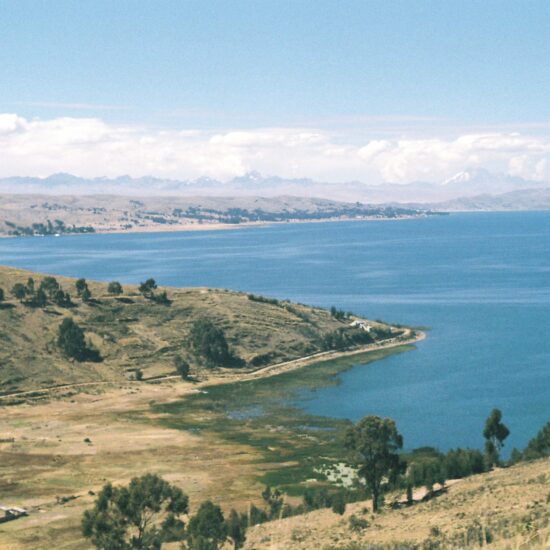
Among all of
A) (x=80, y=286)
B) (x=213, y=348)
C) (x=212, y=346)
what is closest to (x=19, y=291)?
(x=80, y=286)

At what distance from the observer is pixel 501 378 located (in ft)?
446

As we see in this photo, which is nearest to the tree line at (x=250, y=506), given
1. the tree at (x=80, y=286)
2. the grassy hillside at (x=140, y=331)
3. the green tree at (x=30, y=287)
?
the grassy hillside at (x=140, y=331)

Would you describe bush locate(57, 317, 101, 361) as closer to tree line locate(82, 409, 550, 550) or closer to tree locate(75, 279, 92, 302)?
tree locate(75, 279, 92, 302)

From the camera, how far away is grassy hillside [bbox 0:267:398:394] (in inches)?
5694

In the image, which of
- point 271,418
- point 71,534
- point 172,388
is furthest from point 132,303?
point 71,534

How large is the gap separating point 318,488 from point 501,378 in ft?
207

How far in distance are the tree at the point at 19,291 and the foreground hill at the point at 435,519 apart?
368ft

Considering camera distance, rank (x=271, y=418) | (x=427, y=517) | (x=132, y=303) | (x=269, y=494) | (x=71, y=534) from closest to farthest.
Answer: (x=427, y=517) → (x=71, y=534) → (x=269, y=494) → (x=271, y=418) → (x=132, y=303)

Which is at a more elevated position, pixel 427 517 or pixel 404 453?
pixel 427 517

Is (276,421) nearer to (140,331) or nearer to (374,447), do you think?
(374,447)

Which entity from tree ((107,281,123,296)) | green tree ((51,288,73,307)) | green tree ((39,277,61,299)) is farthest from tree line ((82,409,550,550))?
green tree ((39,277,61,299))

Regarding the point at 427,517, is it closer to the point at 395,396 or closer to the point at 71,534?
the point at 71,534

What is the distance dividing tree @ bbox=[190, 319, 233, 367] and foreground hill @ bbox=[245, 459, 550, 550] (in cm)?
8686

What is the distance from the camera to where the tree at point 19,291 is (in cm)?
16475
